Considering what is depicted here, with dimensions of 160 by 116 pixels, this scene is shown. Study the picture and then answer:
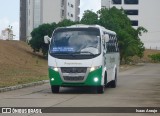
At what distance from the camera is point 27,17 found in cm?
11044

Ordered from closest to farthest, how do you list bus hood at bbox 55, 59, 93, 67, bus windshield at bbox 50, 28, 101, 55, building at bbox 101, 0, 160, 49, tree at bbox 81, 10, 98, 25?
bus hood at bbox 55, 59, 93, 67 < bus windshield at bbox 50, 28, 101, 55 < tree at bbox 81, 10, 98, 25 < building at bbox 101, 0, 160, 49

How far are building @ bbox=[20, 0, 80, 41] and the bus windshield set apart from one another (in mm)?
79197

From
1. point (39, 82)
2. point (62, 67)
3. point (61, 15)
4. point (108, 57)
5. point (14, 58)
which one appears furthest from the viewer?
point (61, 15)

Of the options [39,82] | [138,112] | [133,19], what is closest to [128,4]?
[133,19]

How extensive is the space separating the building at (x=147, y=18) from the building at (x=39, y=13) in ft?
43.7

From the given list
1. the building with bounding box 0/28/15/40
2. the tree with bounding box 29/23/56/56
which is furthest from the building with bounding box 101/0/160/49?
the tree with bounding box 29/23/56/56

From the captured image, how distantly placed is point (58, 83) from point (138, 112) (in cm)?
764

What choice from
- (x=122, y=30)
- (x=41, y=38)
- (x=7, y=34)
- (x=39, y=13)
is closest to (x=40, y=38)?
(x=41, y=38)

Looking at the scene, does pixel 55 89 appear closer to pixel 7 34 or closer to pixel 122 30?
pixel 122 30

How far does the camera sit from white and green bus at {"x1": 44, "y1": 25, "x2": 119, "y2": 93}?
71.6ft

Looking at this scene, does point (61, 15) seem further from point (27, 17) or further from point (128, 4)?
point (128, 4)

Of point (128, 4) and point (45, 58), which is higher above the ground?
point (128, 4)

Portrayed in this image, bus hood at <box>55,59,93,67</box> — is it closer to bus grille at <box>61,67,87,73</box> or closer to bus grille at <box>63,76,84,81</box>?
bus grille at <box>61,67,87,73</box>

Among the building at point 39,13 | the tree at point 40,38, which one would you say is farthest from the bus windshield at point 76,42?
the building at point 39,13
